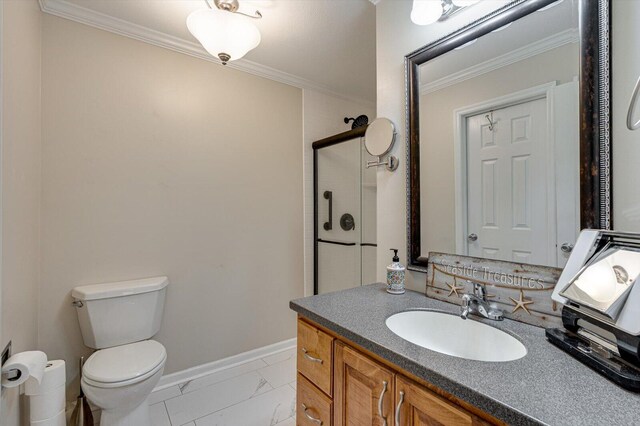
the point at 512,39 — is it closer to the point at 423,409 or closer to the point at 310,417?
the point at 423,409

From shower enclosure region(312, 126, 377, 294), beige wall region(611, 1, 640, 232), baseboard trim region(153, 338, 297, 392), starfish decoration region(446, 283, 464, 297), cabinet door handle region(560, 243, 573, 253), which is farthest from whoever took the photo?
shower enclosure region(312, 126, 377, 294)

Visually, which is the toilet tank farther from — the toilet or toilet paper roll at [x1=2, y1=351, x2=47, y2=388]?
toilet paper roll at [x1=2, y1=351, x2=47, y2=388]

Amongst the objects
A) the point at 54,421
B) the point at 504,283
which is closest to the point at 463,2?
the point at 504,283

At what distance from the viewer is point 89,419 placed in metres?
1.64

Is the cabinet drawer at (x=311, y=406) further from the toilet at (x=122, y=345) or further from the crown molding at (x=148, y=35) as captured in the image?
the crown molding at (x=148, y=35)

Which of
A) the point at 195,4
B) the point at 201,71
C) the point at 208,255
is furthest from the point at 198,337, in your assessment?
the point at 195,4

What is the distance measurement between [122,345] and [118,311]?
204 millimetres

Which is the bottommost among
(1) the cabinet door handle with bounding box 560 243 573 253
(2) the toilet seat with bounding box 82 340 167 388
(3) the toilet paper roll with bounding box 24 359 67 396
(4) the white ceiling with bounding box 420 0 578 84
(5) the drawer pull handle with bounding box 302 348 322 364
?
(2) the toilet seat with bounding box 82 340 167 388

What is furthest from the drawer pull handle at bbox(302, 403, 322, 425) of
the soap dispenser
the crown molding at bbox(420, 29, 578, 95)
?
the crown molding at bbox(420, 29, 578, 95)

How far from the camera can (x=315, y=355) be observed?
1172 mm

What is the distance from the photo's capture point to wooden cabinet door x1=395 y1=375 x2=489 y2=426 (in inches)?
26.9

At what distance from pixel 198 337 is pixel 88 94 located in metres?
1.75

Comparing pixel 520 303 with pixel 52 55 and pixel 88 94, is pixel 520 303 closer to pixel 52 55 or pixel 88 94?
pixel 88 94

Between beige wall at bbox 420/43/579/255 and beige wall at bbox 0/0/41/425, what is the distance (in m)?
1.69
